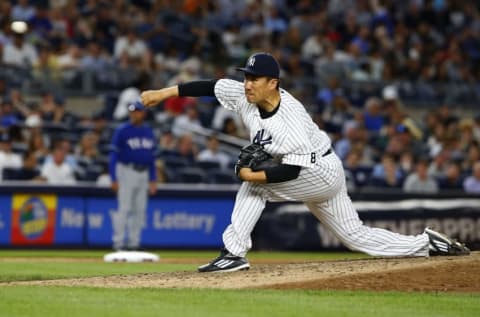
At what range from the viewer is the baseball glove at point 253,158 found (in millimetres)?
8688

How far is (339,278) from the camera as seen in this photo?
8.59m

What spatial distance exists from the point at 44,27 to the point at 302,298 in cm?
1310

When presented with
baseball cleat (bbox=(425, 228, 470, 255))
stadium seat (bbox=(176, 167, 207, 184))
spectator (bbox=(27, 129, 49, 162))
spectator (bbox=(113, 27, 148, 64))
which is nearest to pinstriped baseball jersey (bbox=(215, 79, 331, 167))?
baseball cleat (bbox=(425, 228, 470, 255))

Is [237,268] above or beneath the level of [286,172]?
beneath

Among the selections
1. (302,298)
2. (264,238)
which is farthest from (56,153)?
(302,298)

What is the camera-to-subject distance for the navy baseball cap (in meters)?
8.66

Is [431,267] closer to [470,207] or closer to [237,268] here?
[237,268]

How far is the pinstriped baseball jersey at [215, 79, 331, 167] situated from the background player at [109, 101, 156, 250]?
5.27 meters

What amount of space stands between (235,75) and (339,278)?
39.5 ft

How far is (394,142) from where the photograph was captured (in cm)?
1930

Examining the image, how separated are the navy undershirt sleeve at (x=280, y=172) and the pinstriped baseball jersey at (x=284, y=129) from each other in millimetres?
41

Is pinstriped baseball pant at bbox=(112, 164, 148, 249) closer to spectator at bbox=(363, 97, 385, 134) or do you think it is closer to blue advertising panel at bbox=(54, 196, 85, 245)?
blue advertising panel at bbox=(54, 196, 85, 245)

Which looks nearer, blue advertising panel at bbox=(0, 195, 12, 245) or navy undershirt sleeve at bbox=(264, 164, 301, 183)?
navy undershirt sleeve at bbox=(264, 164, 301, 183)

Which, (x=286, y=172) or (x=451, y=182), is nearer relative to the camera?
(x=286, y=172)
